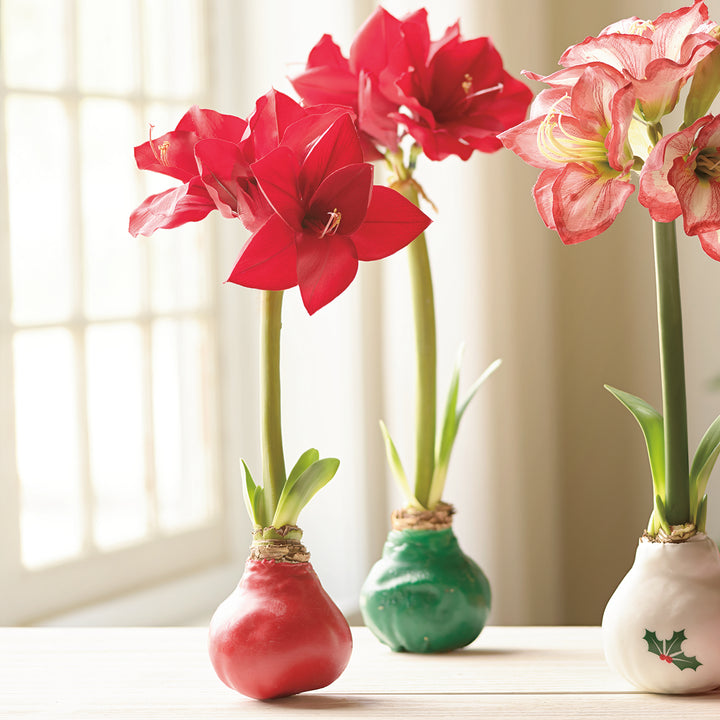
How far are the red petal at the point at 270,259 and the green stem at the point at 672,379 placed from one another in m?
0.24

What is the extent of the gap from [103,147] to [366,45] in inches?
37.9

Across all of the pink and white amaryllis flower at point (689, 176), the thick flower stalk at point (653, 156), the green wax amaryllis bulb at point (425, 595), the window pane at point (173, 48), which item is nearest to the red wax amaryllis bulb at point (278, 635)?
the green wax amaryllis bulb at point (425, 595)

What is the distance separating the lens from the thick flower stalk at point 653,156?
1.93 ft

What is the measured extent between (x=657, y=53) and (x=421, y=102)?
0.22 meters

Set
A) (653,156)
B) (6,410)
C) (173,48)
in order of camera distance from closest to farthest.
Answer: (653,156), (6,410), (173,48)

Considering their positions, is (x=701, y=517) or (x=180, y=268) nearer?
(x=701, y=517)

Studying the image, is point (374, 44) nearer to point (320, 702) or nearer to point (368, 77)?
point (368, 77)

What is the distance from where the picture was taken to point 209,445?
1800 mm

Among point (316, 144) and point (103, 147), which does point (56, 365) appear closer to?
point (103, 147)

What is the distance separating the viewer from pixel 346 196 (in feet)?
2.01

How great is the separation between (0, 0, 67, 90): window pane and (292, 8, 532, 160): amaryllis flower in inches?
35.2

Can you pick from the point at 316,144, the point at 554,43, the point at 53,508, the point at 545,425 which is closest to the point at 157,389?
the point at 53,508

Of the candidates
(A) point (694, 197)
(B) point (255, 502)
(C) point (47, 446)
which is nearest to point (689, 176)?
(A) point (694, 197)

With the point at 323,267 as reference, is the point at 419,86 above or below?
above
